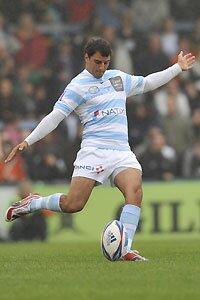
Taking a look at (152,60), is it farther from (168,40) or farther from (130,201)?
(130,201)

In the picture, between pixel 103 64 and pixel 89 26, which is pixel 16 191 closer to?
pixel 89 26

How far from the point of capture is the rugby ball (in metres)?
10.7

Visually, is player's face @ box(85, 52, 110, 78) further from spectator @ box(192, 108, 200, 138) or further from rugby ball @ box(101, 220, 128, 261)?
spectator @ box(192, 108, 200, 138)

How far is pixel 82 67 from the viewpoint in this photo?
2181 centimetres

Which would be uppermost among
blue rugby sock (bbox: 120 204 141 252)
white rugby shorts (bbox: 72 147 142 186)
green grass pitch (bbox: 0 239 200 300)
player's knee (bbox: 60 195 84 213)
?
white rugby shorts (bbox: 72 147 142 186)

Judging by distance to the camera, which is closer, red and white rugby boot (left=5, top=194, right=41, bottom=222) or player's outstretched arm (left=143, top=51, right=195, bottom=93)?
player's outstretched arm (left=143, top=51, right=195, bottom=93)

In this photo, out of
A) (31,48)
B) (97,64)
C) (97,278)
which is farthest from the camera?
(31,48)

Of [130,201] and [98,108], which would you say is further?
[98,108]

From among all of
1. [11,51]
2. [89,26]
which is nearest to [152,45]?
[89,26]

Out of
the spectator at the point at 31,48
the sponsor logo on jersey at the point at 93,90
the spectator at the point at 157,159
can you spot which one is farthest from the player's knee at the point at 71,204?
the spectator at the point at 31,48

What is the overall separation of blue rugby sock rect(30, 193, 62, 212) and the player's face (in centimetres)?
139

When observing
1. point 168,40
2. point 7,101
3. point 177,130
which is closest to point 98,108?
point 177,130

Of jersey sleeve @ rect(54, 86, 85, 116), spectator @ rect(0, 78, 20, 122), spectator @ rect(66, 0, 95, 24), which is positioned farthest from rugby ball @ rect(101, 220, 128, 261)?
spectator @ rect(66, 0, 95, 24)

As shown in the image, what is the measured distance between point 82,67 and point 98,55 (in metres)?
10.7
